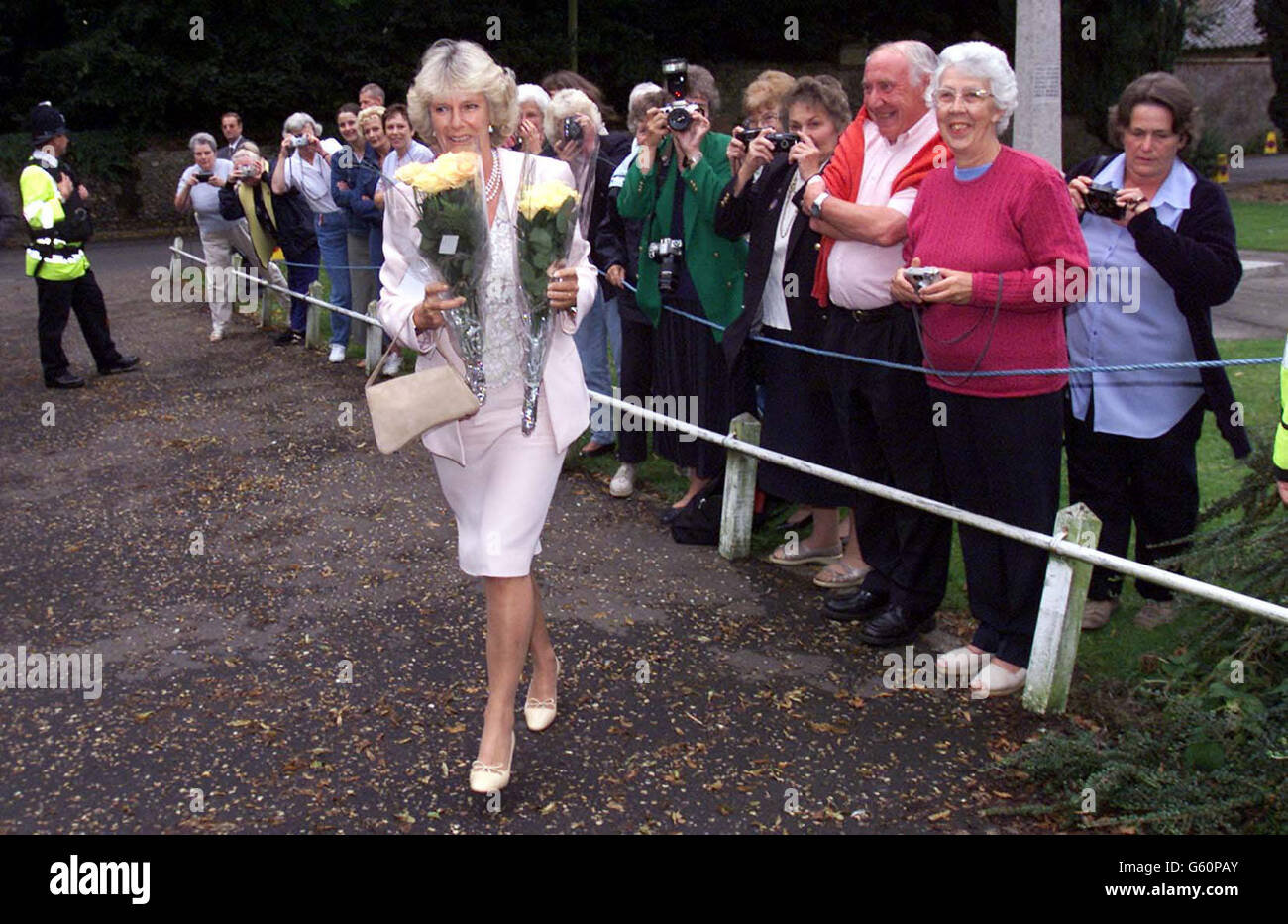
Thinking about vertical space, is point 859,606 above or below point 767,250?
below

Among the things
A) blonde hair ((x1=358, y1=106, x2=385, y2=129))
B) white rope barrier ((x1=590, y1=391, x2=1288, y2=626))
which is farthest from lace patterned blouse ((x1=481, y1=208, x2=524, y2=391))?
blonde hair ((x1=358, y1=106, x2=385, y2=129))

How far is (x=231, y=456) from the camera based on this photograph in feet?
27.8

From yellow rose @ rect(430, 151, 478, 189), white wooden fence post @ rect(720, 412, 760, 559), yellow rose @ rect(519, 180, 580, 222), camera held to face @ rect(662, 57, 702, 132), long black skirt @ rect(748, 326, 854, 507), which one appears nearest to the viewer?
yellow rose @ rect(430, 151, 478, 189)

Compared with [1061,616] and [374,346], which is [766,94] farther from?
[374,346]

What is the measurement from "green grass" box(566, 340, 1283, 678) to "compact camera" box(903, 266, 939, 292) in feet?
4.56

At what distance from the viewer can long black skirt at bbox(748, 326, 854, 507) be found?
238 inches

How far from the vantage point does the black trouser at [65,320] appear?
1070cm

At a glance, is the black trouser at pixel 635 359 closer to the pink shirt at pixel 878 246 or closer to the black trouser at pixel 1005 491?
the pink shirt at pixel 878 246

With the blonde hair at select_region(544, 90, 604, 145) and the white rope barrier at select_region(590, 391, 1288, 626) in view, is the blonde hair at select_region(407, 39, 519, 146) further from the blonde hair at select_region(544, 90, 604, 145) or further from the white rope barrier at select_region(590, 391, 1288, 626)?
the blonde hair at select_region(544, 90, 604, 145)

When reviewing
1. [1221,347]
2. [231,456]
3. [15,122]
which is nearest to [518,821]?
[231,456]

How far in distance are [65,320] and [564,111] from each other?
5688mm

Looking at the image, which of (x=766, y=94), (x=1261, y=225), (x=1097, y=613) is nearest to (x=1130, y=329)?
(x=1097, y=613)

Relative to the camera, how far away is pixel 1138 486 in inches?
207

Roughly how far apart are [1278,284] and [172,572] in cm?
1270
